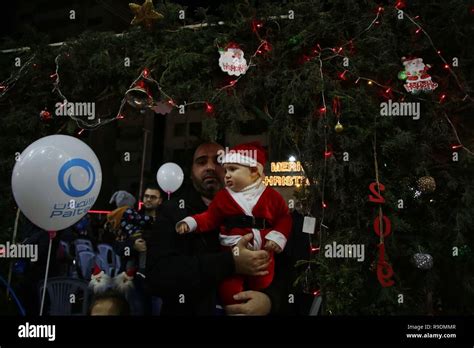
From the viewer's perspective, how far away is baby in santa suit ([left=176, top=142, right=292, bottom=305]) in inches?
127

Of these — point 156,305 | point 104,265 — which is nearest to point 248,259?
point 156,305

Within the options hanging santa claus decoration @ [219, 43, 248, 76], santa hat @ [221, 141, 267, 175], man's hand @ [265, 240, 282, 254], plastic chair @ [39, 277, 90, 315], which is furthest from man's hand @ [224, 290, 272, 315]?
hanging santa claus decoration @ [219, 43, 248, 76]

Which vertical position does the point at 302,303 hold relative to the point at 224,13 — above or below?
below

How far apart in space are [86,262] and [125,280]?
569 mm

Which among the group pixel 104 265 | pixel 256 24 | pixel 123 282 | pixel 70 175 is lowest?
pixel 123 282

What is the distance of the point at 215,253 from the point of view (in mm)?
3258

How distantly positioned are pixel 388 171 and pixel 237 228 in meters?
1.20

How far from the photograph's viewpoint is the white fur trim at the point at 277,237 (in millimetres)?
3230

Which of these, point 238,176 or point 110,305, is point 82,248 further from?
point 238,176

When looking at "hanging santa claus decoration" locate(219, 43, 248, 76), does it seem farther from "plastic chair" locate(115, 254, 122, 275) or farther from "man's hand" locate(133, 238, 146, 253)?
"plastic chair" locate(115, 254, 122, 275)

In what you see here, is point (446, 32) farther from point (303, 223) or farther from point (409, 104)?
point (303, 223)

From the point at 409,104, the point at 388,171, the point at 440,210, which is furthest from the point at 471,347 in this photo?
the point at 409,104

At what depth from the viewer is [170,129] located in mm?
3674

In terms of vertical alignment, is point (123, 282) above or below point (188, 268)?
below
